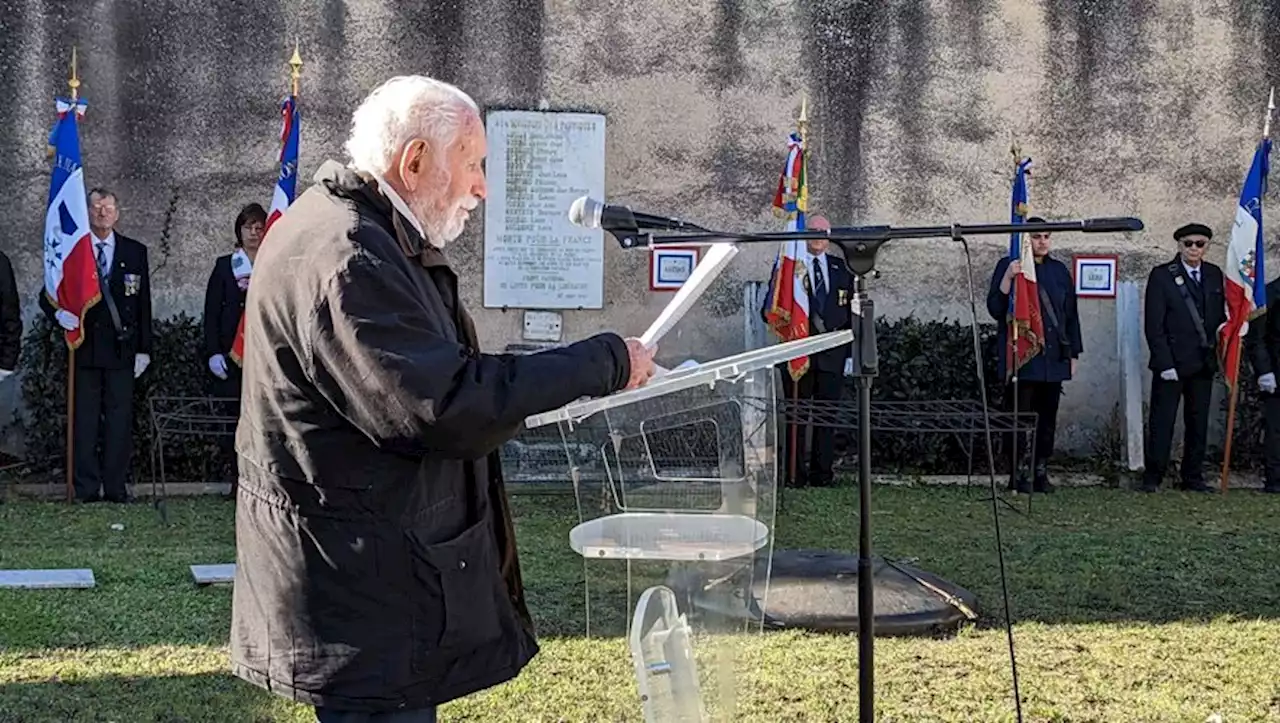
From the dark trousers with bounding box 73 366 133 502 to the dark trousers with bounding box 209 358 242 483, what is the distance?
1.79ft

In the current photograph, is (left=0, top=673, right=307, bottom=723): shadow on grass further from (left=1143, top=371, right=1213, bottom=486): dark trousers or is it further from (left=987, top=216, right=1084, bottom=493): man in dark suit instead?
(left=1143, top=371, right=1213, bottom=486): dark trousers

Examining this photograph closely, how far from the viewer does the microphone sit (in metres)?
3.21

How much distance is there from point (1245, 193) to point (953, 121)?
225cm

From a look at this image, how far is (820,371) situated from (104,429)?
16.1ft

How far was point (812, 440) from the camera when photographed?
10641 mm

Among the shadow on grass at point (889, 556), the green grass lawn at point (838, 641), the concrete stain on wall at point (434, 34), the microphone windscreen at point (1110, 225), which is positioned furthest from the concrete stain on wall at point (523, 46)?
the microphone windscreen at point (1110, 225)

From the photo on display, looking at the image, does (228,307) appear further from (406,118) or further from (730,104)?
(406,118)

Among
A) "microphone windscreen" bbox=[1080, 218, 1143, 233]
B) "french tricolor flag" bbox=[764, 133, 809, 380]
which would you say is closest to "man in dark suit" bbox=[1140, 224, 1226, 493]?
"french tricolor flag" bbox=[764, 133, 809, 380]

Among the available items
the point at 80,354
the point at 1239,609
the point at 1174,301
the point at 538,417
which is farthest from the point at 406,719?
the point at 1174,301

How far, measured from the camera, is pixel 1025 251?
1048 cm

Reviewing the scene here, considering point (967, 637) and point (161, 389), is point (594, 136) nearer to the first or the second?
point (161, 389)

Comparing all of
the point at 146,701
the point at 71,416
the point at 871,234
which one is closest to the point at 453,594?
the point at 871,234

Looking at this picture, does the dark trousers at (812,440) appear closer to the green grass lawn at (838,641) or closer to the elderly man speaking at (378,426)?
the green grass lawn at (838,641)

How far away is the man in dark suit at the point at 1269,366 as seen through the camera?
35.6 ft
